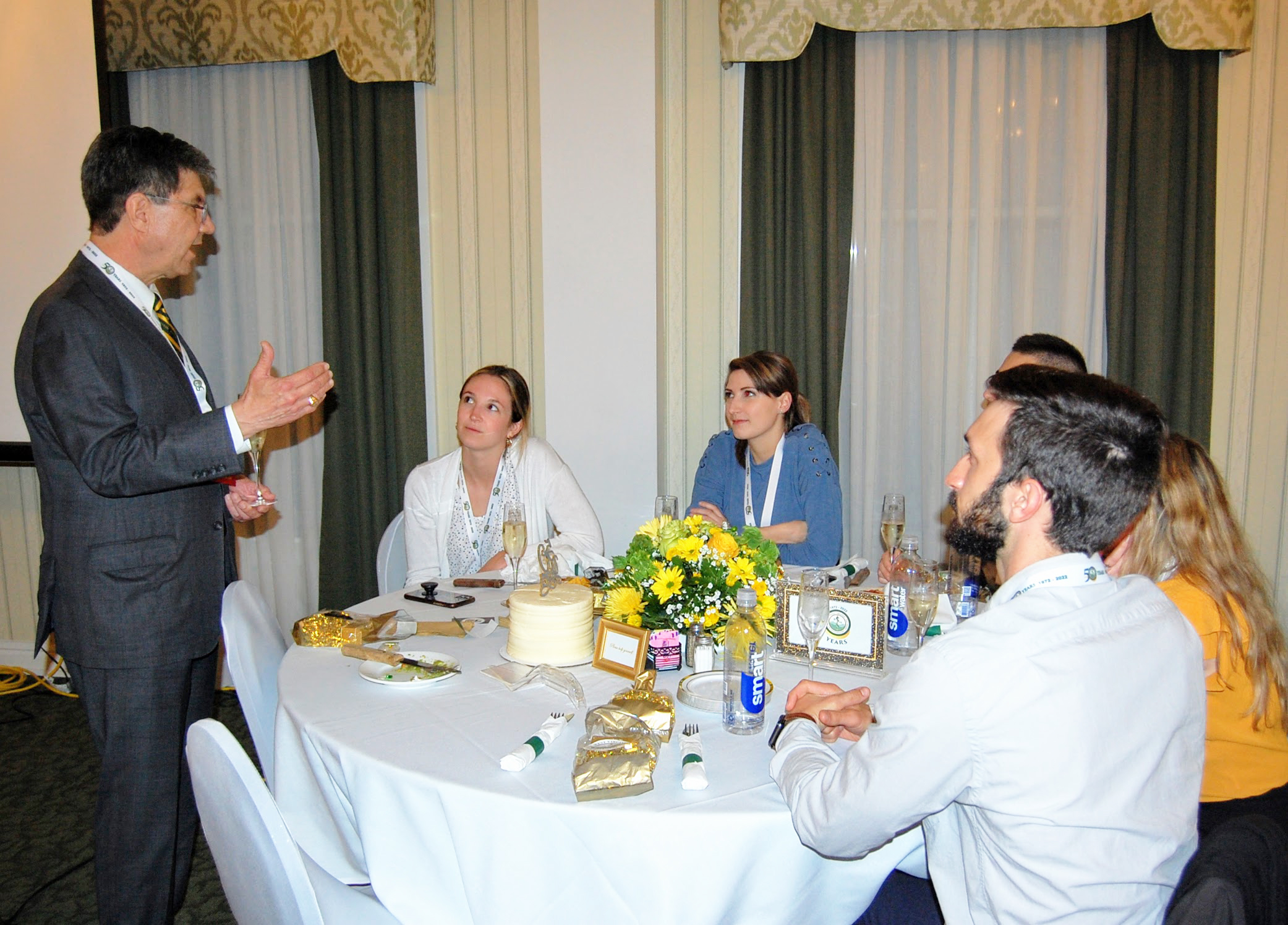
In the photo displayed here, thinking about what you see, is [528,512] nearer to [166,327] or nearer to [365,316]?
[166,327]

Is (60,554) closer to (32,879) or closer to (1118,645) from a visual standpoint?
(32,879)

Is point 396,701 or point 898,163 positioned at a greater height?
point 898,163

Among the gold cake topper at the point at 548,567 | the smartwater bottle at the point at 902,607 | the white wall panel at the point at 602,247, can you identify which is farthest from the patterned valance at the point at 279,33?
the smartwater bottle at the point at 902,607

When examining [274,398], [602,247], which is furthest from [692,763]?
[602,247]

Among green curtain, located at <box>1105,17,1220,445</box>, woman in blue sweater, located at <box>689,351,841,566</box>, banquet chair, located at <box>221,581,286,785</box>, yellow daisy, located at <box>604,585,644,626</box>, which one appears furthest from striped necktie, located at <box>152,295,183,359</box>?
green curtain, located at <box>1105,17,1220,445</box>

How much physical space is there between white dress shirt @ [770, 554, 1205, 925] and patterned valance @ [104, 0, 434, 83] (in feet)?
12.6

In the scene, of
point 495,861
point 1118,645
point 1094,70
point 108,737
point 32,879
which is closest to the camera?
point 1118,645

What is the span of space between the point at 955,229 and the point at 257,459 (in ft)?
10.4

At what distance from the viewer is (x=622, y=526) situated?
412 centimetres

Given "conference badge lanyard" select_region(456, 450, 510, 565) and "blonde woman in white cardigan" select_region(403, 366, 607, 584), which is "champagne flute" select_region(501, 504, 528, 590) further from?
"conference badge lanyard" select_region(456, 450, 510, 565)

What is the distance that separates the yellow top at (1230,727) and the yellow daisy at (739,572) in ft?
2.64

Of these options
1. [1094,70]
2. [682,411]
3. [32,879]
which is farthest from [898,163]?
[32,879]

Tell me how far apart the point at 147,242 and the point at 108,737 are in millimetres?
1243

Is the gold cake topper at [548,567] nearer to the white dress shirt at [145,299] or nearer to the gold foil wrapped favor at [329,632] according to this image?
the gold foil wrapped favor at [329,632]
